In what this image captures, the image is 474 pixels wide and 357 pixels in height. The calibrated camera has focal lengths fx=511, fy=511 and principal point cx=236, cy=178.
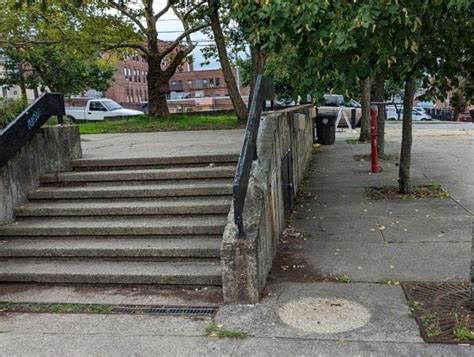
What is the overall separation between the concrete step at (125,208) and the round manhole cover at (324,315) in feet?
5.28

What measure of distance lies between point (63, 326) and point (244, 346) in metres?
1.43

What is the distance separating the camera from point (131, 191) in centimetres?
578

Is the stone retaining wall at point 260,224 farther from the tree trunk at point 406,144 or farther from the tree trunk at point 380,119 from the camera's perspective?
the tree trunk at point 380,119

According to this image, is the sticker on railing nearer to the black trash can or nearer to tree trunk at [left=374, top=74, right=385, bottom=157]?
tree trunk at [left=374, top=74, right=385, bottom=157]

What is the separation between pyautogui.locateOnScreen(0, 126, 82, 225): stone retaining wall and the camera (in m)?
5.61

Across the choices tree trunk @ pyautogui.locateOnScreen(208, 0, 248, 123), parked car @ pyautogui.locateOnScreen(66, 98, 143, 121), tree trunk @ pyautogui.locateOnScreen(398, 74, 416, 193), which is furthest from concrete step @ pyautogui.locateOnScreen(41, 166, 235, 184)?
Answer: parked car @ pyautogui.locateOnScreen(66, 98, 143, 121)

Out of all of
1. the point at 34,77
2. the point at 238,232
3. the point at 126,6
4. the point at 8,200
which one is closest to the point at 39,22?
the point at 126,6

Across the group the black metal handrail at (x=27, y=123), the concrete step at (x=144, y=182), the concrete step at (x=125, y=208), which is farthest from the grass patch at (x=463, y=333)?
the black metal handrail at (x=27, y=123)

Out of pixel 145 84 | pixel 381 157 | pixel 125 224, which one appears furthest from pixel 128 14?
pixel 145 84

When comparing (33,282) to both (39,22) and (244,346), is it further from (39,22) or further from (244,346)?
(39,22)

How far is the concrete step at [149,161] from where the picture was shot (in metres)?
6.29

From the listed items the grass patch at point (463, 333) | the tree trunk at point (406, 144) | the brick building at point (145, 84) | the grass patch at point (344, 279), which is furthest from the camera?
the brick building at point (145, 84)

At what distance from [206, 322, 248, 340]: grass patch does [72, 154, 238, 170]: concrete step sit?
111 inches

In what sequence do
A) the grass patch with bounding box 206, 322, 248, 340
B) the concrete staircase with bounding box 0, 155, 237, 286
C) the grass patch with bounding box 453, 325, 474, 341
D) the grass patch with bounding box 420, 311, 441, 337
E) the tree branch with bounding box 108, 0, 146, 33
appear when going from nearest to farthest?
the grass patch with bounding box 453, 325, 474, 341 < the grass patch with bounding box 420, 311, 441, 337 < the grass patch with bounding box 206, 322, 248, 340 < the concrete staircase with bounding box 0, 155, 237, 286 < the tree branch with bounding box 108, 0, 146, 33
